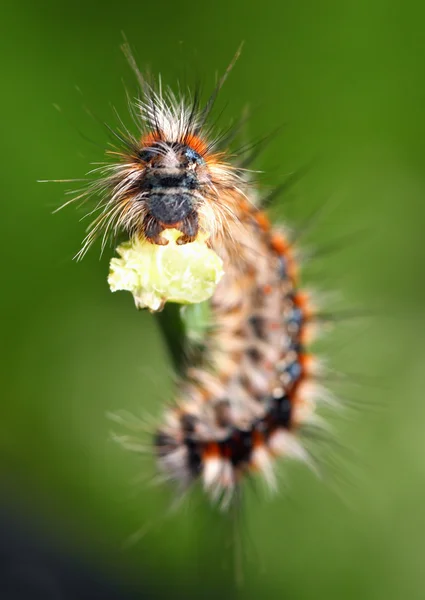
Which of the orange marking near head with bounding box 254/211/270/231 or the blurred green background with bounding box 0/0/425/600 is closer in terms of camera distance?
the orange marking near head with bounding box 254/211/270/231

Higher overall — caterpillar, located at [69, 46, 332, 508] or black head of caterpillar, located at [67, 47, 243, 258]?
black head of caterpillar, located at [67, 47, 243, 258]

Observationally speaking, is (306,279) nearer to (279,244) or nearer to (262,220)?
(279,244)

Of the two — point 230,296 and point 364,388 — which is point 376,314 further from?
point 230,296

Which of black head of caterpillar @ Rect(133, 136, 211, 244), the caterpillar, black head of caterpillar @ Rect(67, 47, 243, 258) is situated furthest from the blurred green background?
black head of caterpillar @ Rect(133, 136, 211, 244)

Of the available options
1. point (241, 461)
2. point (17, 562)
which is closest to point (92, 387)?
point (17, 562)

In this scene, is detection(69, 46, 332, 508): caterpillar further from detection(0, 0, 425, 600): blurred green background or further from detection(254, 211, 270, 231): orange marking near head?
detection(0, 0, 425, 600): blurred green background

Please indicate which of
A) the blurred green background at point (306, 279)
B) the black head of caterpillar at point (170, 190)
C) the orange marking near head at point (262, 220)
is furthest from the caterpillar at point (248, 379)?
the blurred green background at point (306, 279)

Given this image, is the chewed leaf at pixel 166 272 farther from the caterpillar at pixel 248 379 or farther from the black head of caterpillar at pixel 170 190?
the caterpillar at pixel 248 379
